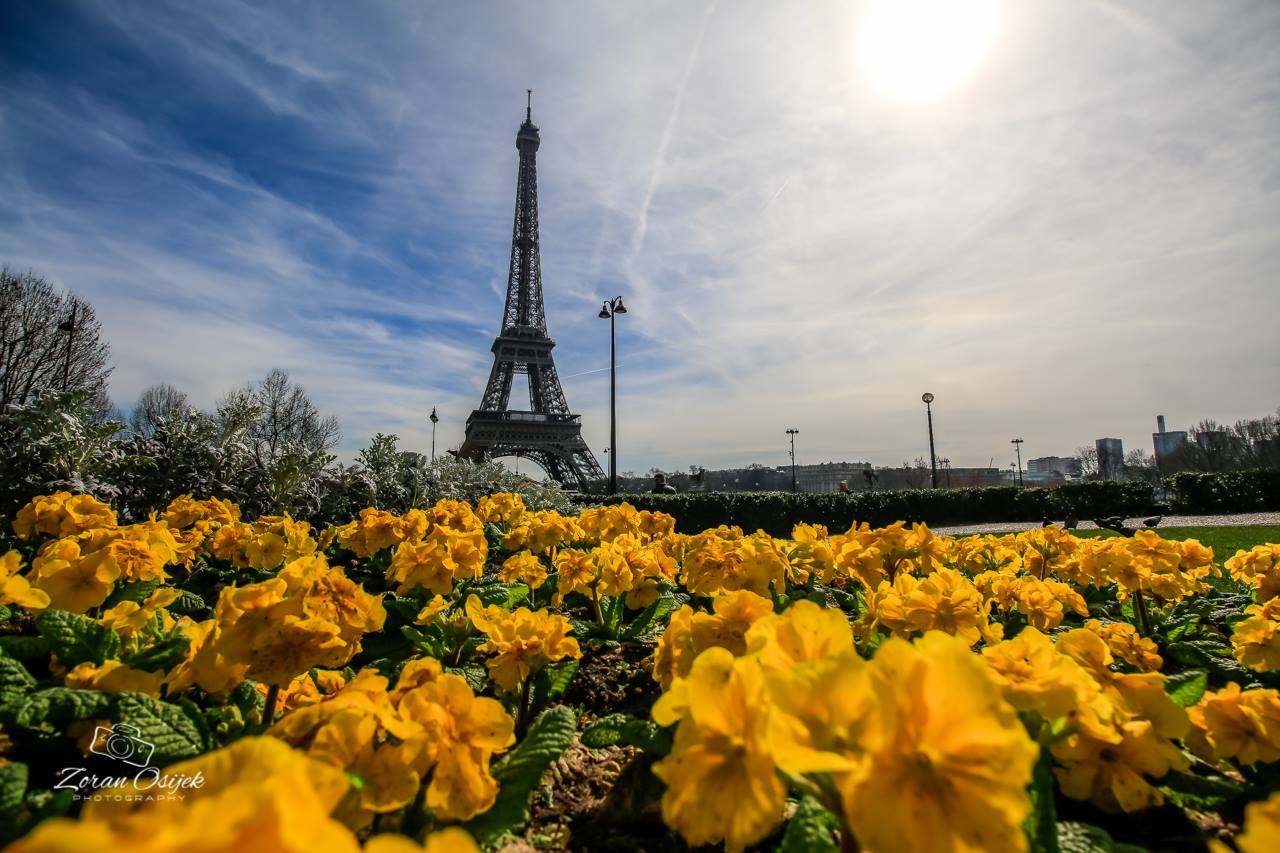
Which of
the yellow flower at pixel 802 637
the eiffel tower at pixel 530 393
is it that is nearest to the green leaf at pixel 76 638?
the yellow flower at pixel 802 637

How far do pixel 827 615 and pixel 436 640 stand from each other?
6.41 ft

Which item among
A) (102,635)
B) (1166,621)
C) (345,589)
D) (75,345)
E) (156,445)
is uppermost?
(75,345)

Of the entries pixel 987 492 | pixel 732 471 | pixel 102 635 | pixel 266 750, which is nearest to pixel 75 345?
pixel 102 635

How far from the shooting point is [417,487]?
7.98 meters

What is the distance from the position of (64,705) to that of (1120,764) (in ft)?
8.47

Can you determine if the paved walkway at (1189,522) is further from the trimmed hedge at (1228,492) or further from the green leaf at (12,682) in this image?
the green leaf at (12,682)

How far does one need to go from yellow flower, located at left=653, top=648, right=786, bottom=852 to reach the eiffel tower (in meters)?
32.6

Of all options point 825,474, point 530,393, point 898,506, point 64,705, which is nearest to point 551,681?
point 64,705

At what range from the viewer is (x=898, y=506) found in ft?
68.6

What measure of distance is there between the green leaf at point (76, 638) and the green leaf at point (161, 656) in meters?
0.08

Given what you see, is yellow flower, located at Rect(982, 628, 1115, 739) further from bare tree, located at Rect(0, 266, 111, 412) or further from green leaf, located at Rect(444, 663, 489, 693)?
bare tree, located at Rect(0, 266, 111, 412)

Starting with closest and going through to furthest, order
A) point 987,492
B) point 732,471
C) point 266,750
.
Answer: point 266,750, point 987,492, point 732,471

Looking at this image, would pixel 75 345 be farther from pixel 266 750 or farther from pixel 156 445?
pixel 266 750

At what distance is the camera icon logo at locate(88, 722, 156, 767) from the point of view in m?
1.38
